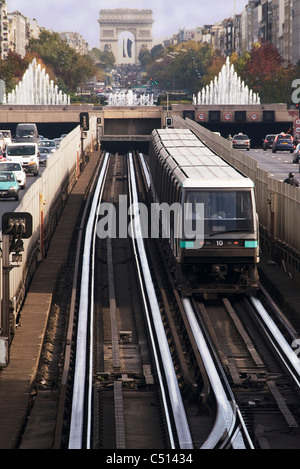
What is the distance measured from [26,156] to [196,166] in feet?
119

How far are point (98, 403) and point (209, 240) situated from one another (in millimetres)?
8234

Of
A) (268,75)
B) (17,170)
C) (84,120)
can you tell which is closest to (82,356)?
(17,170)

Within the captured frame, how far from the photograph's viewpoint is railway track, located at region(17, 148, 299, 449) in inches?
567

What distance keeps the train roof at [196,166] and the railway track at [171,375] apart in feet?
8.44

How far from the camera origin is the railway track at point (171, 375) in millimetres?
14391

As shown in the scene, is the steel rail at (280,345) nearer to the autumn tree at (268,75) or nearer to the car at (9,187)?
the car at (9,187)

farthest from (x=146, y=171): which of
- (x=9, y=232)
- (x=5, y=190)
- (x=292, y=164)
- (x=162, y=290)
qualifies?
(x=9, y=232)

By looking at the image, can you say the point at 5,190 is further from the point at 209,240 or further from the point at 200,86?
the point at 200,86

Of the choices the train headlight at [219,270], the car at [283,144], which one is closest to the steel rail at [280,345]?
the train headlight at [219,270]

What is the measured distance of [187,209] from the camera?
2373 centimetres

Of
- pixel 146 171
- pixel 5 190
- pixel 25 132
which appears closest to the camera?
pixel 5 190

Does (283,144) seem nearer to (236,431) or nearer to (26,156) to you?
(26,156)

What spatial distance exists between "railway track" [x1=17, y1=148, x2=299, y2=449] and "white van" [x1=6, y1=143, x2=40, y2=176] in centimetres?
3512

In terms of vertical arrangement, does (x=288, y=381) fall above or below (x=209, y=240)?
below
